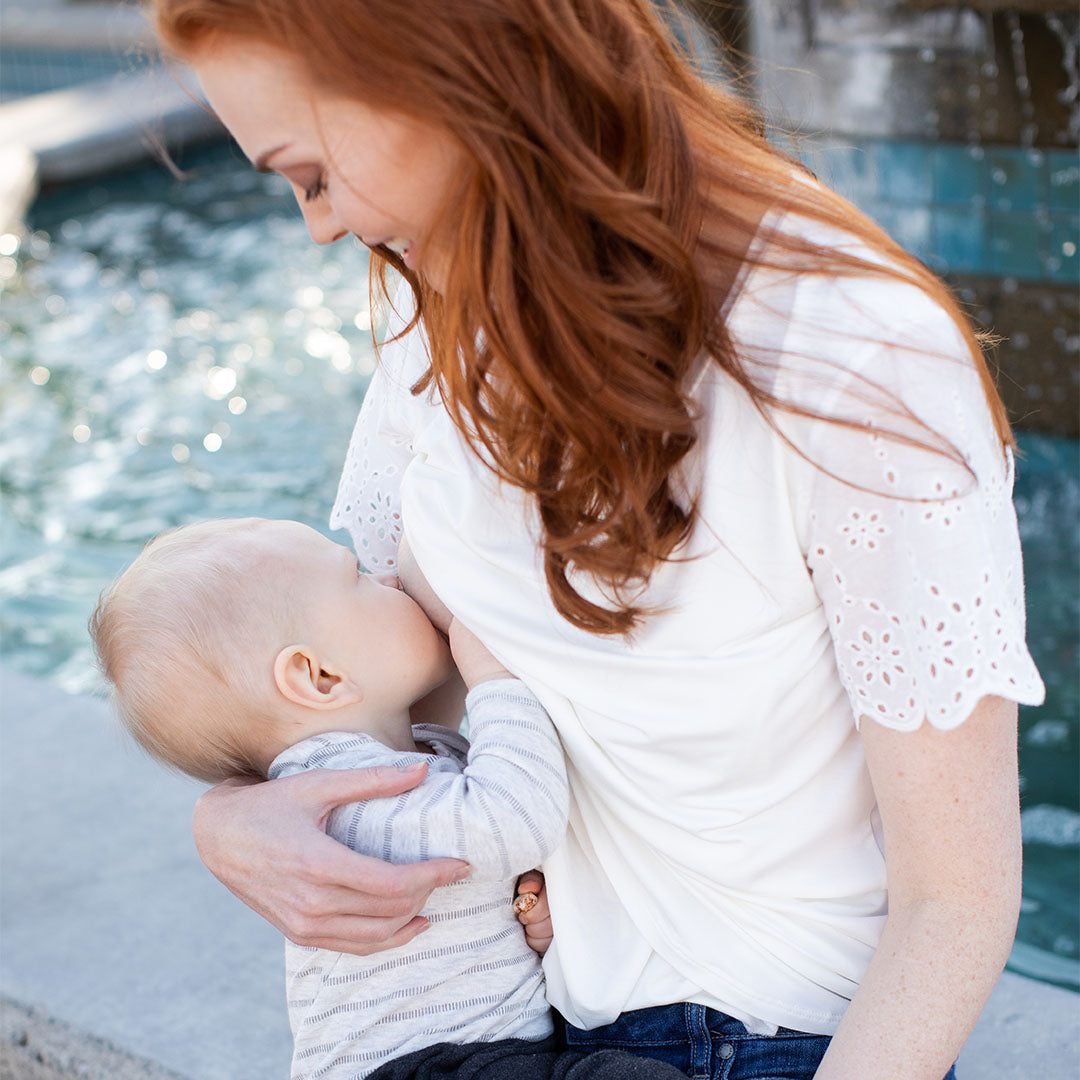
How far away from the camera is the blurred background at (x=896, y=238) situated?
361 cm

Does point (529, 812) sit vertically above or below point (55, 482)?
above

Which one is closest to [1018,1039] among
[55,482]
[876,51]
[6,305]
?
[876,51]

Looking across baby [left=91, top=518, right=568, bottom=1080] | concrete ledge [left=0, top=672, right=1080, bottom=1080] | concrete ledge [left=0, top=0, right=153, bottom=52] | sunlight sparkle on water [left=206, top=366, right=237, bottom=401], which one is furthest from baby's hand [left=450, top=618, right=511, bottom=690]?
concrete ledge [left=0, top=0, right=153, bottom=52]

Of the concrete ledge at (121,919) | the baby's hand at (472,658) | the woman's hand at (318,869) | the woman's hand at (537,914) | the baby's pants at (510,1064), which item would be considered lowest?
the concrete ledge at (121,919)

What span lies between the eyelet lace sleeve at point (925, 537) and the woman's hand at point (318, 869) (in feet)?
1.56

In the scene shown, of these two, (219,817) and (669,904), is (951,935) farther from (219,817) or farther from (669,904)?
(219,817)

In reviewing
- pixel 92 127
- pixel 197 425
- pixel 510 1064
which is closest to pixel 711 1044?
pixel 510 1064

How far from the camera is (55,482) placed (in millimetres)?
4715

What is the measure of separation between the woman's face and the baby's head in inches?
17.4

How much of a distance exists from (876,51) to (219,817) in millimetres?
3574

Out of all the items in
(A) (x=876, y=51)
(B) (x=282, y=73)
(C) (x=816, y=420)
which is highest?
(B) (x=282, y=73)

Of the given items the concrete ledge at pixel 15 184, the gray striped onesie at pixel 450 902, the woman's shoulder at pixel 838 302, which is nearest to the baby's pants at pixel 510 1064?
the gray striped onesie at pixel 450 902

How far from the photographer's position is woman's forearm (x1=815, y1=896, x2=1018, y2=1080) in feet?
3.65

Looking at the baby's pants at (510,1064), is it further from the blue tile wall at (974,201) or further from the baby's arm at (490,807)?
→ the blue tile wall at (974,201)
